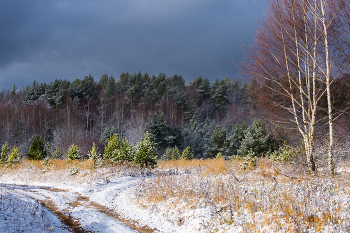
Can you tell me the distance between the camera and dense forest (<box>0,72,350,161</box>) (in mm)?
32562

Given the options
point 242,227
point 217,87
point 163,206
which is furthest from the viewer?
point 217,87

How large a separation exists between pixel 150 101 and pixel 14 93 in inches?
1584

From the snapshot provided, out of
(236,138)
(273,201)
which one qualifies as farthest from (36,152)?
(236,138)

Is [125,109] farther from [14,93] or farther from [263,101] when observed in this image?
[263,101]

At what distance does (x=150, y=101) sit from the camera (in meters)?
48.2

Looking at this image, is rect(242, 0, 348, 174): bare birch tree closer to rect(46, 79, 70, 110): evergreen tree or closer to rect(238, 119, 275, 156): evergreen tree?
rect(238, 119, 275, 156): evergreen tree

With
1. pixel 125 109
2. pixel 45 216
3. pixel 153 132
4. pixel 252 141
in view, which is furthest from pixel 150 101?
pixel 45 216

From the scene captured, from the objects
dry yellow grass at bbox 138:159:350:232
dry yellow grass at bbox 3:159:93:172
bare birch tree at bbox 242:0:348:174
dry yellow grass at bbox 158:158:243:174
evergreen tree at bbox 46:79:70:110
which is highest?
evergreen tree at bbox 46:79:70:110

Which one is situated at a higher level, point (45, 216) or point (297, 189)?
point (297, 189)

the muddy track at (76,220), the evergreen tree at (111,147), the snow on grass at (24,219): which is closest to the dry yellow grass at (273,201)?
the muddy track at (76,220)

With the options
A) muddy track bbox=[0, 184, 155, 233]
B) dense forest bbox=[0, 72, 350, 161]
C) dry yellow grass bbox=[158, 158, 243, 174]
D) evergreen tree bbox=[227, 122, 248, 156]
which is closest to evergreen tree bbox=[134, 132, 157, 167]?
dry yellow grass bbox=[158, 158, 243, 174]

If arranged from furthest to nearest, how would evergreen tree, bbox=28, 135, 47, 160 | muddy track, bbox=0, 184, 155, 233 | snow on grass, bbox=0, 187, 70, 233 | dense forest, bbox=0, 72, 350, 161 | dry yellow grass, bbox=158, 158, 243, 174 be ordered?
dense forest, bbox=0, 72, 350, 161 < evergreen tree, bbox=28, 135, 47, 160 < dry yellow grass, bbox=158, 158, 243, 174 < muddy track, bbox=0, 184, 155, 233 < snow on grass, bbox=0, 187, 70, 233

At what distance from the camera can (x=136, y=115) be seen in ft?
138

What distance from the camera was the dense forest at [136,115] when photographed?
107 feet
